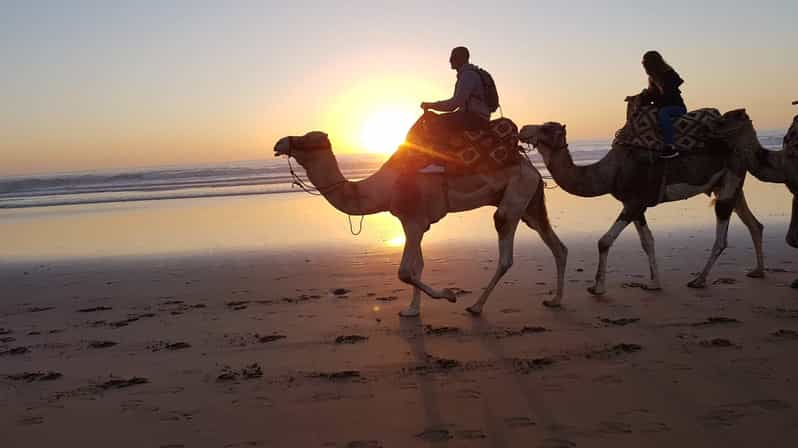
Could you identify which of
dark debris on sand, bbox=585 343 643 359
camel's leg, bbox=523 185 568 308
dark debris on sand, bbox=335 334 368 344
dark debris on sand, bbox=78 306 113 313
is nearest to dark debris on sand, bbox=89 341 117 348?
dark debris on sand, bbox=78 306 113 313

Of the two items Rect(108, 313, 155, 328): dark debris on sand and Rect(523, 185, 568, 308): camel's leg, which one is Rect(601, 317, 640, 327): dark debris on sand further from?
Rect(108, 313, 155, 328): dark debris on sand

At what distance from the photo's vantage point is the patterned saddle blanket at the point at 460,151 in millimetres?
7211

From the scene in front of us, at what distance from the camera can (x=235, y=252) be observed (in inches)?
493

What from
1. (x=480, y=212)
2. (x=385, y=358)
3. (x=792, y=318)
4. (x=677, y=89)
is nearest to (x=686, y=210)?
(x=480, y=212)

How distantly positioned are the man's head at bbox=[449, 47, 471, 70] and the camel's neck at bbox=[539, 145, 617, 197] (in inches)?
56.7

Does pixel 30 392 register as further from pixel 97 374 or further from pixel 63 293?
pixel 63 293

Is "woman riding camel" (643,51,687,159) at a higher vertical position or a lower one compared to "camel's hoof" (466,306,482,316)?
higher

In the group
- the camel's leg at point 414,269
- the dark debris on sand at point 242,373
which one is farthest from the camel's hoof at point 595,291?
the dark debris on sand at point 242,373

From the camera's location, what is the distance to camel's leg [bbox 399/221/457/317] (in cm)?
689

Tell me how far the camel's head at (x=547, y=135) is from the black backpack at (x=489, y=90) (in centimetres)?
57

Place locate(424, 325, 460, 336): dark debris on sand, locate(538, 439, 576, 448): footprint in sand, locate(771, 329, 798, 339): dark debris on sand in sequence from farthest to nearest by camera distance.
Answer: locate(424, 325, 460, 336): dark debris on sand
locate(771, 329, 798, 339): dark debris on sand
locate(538, 439, 576, 448): footprint in sand

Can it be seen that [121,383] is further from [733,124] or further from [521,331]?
[733,124]

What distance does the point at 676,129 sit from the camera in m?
8.28

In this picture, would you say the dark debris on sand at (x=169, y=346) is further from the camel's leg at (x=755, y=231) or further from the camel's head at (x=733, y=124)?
the camel's leg at (x=755, y=231)
